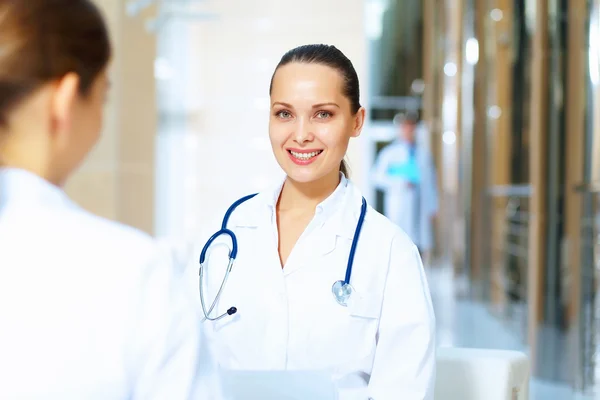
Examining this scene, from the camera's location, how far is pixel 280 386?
1047mm

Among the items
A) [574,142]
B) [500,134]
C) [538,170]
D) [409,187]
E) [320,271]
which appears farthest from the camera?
[409,187]

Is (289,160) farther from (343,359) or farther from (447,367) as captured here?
(447,367)

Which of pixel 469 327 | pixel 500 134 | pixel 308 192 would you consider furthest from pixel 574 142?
pixel 308 192

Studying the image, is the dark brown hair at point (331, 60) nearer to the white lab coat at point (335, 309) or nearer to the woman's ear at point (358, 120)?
the woman's ear at point (358, 120)

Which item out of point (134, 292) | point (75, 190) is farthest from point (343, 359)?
point (75, 190)

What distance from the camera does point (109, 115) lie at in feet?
13.0

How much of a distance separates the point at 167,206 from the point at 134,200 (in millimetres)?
1533

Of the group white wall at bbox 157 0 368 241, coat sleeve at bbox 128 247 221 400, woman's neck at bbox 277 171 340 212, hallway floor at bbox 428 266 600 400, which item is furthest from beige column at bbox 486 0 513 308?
coat sleeve at bbox 128 247 221 400

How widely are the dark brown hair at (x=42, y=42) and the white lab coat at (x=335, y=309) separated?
22.5 inches

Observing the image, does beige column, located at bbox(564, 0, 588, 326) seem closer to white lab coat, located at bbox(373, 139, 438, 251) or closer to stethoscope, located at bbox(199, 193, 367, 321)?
stethoscope, located at bbox(199, 193, 367, 321)

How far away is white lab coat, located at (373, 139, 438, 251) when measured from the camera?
544 cm

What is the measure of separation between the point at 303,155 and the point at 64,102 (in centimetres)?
50

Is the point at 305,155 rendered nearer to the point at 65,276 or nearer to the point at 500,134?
the point at 65,276

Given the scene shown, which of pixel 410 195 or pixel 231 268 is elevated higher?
pixel 410 195
